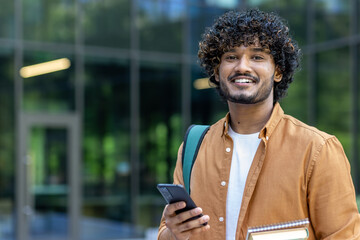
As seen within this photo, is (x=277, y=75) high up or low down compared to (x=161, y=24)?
down

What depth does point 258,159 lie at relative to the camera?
79.2 inches

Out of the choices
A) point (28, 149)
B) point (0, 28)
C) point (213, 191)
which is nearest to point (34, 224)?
point (28, 149)

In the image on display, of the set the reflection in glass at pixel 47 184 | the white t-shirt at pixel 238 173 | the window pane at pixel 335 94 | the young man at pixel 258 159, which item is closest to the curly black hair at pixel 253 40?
the young man at pixel 258 159

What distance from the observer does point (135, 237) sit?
1241 centimetres

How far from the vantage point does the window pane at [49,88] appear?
36.9ft

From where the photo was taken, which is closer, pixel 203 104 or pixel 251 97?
pixel 251 97

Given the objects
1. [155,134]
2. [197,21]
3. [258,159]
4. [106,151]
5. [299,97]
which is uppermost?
[197,21]

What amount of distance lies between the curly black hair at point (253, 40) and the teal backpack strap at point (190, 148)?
22cm

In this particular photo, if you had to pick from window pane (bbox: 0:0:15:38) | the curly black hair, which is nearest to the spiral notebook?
the curly black hair

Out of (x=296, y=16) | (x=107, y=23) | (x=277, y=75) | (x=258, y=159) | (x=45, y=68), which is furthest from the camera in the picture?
(x=296, y=16)

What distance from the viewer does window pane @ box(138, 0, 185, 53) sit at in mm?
12789

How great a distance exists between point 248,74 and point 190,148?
0.39 meters

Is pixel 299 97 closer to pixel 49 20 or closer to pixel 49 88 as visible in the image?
pixel 49 88

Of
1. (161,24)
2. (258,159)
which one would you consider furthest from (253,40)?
(161,24)
